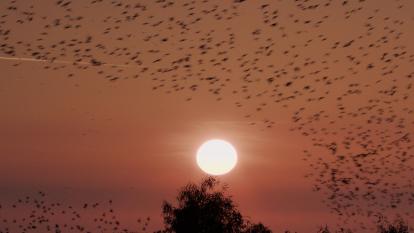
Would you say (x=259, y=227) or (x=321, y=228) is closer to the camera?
(x=259, y=227)

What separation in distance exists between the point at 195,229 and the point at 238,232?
6.89 meters

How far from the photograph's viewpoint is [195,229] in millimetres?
95875

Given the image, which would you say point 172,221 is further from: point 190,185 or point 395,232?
point 395,232

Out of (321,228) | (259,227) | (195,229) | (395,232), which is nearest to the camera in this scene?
(195,229)

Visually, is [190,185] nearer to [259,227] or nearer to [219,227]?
[219,227]

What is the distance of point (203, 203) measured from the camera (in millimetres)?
98875

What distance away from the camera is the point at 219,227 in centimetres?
9850

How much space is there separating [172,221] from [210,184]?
5.54 meters

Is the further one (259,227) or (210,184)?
(259,227)

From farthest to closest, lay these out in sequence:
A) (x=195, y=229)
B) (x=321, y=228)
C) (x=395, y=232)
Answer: (x=321, y=228), (x=395, y=232), (x=195, y=229)

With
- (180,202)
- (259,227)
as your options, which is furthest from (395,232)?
(180,202)

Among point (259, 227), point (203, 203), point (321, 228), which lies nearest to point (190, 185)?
point (203, 203)

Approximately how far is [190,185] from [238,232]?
21.9ft

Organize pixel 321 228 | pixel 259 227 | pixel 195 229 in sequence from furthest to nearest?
pixel 321 228, pixel 259 227, pixel 195 229
